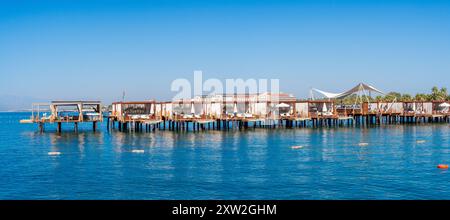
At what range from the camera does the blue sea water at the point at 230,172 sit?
2398 cm

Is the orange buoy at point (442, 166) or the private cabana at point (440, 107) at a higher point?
the private cabana at point (440, 107)

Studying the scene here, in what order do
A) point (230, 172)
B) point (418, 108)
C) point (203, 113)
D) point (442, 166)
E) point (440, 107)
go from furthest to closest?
point (440, 107)
point (418, 108)
point (203, 113)
point (442, 166)
point (230, 172)

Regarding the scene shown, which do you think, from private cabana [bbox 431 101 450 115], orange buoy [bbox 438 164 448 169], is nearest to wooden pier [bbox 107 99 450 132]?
private cabana [bbox 431 101 450 115]

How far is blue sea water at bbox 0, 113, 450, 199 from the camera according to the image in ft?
78.7

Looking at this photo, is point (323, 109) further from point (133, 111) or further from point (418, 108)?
point (133, 111)

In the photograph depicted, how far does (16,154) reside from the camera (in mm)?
42719

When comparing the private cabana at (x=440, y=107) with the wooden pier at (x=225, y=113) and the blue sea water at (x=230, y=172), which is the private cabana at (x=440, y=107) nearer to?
the wooden pier at (x=225, y=113)

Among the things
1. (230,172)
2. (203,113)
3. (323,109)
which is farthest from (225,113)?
(230,172)

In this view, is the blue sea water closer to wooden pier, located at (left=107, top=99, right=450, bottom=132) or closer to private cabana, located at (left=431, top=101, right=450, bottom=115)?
wooden pier, located at (left=107, top=99, right=450, bottom=132)

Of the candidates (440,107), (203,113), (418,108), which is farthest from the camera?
(440,107)

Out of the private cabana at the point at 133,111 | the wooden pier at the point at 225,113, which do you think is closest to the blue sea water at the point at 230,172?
the private cabana at the point at 133,111

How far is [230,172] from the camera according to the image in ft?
98.4
